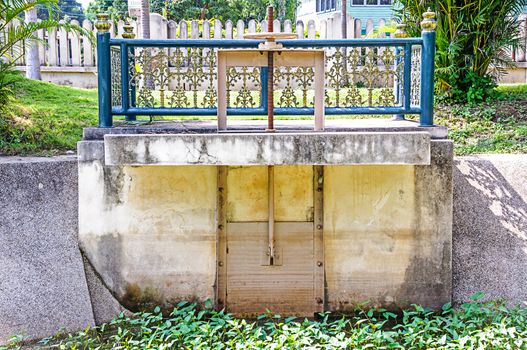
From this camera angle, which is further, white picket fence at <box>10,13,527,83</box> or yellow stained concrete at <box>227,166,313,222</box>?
white picket fence at <box>10,13,527,83</box>

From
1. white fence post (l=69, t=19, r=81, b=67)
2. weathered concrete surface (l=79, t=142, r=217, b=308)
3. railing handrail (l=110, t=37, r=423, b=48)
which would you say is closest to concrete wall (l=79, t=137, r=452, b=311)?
weathered concrete surface (l=79, t=142, r=217, b=308)

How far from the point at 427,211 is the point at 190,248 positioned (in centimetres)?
224

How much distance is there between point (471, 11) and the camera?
959 centimetres

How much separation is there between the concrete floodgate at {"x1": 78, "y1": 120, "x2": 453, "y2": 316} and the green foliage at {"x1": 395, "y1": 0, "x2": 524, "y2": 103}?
3190 mm

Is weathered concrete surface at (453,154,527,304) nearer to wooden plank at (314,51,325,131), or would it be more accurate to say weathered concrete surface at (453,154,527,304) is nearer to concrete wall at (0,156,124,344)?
wooden plank at (314,51,325,131)

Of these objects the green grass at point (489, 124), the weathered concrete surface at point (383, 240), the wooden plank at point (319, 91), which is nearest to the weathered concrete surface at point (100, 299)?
the weathered concrete surface at point (383, 240)

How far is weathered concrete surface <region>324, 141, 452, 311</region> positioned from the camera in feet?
22.4

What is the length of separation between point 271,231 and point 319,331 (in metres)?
1.15

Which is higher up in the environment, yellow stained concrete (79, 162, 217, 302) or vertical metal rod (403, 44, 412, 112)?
vertical metal rod (403, 44, 412, 112)

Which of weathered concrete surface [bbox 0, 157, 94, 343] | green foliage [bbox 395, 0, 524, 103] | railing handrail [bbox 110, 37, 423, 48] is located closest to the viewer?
weathered concrete surface [bbox 0, 157, 94, 343]

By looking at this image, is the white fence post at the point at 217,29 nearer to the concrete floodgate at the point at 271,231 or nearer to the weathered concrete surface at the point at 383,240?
the concrete floodgate at the point at 271,231

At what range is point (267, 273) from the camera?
6891 millimetres

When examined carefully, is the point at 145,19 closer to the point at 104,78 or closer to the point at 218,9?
the point at 104,78

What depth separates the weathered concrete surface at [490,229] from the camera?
6.92 m
